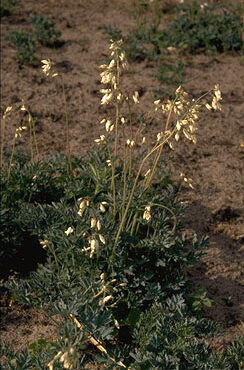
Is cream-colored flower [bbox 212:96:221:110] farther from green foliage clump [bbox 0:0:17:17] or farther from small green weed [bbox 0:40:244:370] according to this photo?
green foliage clump [bbox 0:0:17:17]

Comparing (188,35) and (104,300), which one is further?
(188,35)

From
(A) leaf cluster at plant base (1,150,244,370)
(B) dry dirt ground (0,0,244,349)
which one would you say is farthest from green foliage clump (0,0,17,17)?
(A) leaf cluster at plant base (1,150,244,370)

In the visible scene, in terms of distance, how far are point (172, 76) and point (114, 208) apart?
10.0ft

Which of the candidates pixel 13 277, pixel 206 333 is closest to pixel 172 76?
pixel 13 277

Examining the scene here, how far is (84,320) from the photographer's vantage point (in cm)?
338

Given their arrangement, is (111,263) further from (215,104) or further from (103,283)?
(215,104)

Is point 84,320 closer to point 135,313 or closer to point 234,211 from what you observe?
point 135,313

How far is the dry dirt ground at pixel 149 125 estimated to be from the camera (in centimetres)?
450

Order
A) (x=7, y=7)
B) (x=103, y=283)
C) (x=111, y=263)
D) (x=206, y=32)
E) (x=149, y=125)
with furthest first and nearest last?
(x=7, y=7), (x=206, y=32), (x=149, y=125), (x=111, y=263), (x=103, y=283)

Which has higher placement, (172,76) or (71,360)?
(71,360)

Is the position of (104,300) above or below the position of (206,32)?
above

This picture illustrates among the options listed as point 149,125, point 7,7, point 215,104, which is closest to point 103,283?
point 215,104

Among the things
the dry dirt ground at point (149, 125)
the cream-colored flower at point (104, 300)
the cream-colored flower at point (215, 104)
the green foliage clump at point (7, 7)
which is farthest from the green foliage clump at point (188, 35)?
the cream-colored flower at point (104, 300)

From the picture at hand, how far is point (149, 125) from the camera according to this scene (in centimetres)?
620
